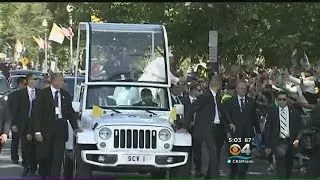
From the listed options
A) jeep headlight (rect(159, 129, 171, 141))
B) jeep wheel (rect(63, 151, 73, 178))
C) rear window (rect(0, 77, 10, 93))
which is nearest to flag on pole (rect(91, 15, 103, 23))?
rear window (rect(0, 77, 10, 93))

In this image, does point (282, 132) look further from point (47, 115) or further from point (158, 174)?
point (47, 115)

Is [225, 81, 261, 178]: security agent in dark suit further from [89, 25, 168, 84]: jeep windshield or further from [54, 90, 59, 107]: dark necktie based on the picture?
[54, 90, 59, 107]: dark necktie

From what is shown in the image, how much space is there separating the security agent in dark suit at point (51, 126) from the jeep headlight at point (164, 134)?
1334mm

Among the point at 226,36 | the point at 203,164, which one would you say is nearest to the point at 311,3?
the point at 226,36

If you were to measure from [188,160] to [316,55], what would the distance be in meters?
12.3

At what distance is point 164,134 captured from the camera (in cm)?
1218

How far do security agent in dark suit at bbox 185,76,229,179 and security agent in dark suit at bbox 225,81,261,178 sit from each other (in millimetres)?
189

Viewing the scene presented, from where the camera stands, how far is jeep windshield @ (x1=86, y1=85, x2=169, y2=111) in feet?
43.1

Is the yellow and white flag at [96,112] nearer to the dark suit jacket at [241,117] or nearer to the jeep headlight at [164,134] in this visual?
the jeep headlight at [164,134]

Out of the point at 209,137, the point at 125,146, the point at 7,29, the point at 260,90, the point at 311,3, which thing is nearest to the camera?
the point at 125,146

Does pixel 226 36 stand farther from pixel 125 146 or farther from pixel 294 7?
pixel 125 146

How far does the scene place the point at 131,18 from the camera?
29.9 meters

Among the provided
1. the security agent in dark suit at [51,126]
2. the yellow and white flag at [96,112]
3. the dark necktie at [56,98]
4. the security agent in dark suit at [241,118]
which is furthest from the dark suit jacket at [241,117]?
the dark necktie at [56,98]

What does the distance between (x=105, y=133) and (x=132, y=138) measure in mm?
426
